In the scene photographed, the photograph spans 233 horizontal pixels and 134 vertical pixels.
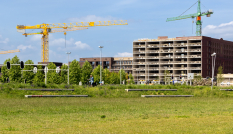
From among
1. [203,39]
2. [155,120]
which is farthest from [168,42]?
[155,120]

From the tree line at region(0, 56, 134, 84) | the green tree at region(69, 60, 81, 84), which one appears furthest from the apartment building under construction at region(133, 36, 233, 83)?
the green tree at region(69, 60, 81, 84)

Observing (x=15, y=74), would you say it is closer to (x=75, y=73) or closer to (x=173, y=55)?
(x=75, y=73)

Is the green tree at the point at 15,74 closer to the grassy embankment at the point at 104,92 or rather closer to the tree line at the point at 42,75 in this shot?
the tree line at the point at 42,75

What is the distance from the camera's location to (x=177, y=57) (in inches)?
5758

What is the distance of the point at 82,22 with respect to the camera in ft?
519

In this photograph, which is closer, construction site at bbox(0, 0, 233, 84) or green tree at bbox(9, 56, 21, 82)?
green tree at bbox(9, 56, 21, 82)

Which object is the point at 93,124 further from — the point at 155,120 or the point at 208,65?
the point at 208,65

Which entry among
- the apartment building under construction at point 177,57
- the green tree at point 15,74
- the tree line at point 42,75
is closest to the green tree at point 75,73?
the tree line at point 42,75

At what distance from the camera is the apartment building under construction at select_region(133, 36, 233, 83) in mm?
141000

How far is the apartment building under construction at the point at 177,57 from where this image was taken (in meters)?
141

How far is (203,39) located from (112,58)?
2134 inches

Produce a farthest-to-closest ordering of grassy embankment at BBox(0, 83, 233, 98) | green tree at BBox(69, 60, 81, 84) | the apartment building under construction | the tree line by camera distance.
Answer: the apartment building under construction
green tree at BBox(69, 60, 81, 84)
the tree line
grassy embankment at BBox(0, 83, 233, 98)

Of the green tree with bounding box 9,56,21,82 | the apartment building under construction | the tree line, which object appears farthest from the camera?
the apartment building under construction

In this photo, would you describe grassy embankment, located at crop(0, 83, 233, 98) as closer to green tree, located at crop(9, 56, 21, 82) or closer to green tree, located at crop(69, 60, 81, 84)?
green tree, located at crop(9, 56, 21, 82)
